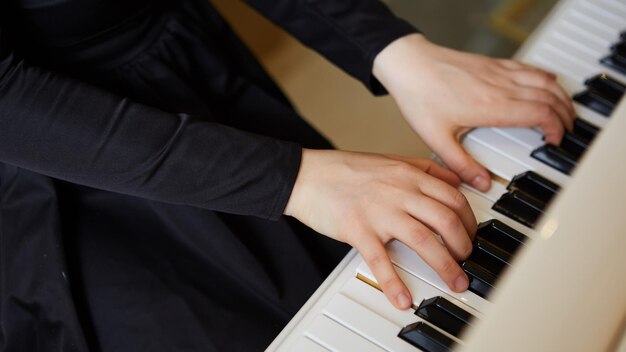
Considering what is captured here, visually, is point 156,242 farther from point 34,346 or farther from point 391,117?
point 391,117

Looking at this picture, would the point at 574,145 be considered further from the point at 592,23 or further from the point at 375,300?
the point at 375,300

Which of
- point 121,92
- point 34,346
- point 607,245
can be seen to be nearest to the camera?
point 607,245

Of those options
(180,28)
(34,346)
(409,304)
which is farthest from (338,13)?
(34,346)

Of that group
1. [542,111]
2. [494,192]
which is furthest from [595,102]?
[494,192]

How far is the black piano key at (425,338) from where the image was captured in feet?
2.04

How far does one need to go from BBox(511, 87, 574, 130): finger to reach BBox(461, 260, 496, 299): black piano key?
25cm

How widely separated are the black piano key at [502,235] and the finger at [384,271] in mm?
107

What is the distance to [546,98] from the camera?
0.84 meters

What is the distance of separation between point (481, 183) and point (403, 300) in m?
0.19

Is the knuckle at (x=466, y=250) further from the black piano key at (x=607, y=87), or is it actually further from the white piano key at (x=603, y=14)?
the white piano key at (x=603, y=14)

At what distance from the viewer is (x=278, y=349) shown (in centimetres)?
62

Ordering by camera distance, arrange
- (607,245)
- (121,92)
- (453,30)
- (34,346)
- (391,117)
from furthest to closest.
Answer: (453,30) → (391,117) → (121,92) → (34,346) → (607,245)

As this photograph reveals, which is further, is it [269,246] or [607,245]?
[269,246]

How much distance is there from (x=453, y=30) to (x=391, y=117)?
42cm
